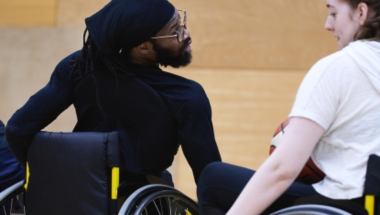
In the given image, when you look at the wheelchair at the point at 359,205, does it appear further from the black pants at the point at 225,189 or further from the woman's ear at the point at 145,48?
the woman's ear at the point at 145,48

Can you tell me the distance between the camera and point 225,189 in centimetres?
143

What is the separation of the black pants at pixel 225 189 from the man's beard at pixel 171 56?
0.66m

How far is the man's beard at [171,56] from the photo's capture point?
2018 mm

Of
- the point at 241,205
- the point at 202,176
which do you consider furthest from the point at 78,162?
the point at 241,205

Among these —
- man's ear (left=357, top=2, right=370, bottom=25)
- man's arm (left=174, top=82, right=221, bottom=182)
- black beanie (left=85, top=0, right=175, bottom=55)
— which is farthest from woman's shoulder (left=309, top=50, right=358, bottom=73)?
black beanie (left=85, top=0, right=175, bottom=55)

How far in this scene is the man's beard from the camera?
2018mm

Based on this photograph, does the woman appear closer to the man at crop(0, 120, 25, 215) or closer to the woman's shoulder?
the woman's shoulder

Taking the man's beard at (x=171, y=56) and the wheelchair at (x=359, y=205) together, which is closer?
the wheelchair at (x=359, y=205)

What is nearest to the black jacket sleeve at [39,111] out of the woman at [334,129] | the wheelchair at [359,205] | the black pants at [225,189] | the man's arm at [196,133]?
the man's arm at [196,133]

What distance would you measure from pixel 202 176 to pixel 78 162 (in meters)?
0.55

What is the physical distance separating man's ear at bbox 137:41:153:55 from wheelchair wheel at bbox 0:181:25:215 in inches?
26.4

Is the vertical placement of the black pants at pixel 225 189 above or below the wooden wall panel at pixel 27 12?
above

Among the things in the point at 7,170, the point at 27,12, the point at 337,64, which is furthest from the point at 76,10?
the point at 337,64

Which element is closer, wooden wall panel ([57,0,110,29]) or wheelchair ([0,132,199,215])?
wheelchair ([0,132,199,215])
